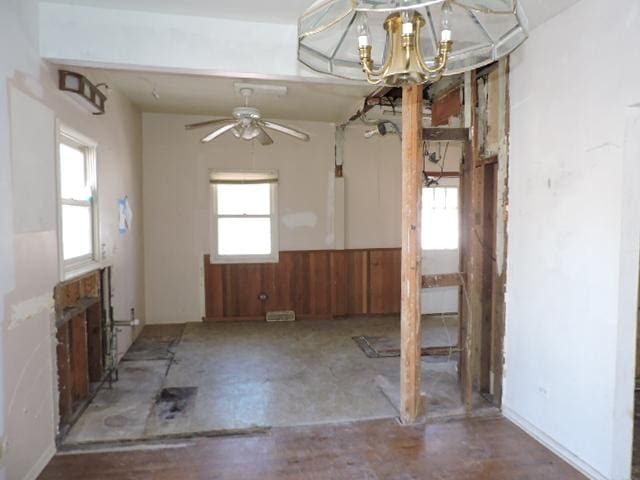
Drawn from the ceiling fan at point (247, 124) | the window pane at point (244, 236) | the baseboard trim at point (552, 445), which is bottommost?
the baseboard trim at point (552, 445)

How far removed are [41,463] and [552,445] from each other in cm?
304

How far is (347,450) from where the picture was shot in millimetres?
2625

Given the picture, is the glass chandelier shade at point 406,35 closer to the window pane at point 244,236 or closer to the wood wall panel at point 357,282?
the window pane at point 244,236

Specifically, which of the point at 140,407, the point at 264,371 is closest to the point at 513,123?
the point at 264,371

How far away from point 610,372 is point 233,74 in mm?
2863

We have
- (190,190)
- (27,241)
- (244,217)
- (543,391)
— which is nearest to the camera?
(27,241)

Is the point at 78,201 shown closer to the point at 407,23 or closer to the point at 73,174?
the point at 73,174

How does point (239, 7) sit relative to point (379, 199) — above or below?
above

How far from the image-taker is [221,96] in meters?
4.66

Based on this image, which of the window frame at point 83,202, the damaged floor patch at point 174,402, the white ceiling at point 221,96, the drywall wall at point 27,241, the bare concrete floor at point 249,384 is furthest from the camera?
the white ceiling at point 221,96

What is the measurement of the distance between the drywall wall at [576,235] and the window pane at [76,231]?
335 centimetres

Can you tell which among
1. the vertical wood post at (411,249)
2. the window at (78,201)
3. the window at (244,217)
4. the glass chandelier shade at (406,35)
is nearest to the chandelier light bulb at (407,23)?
the glass chandelier shade at (406,35)

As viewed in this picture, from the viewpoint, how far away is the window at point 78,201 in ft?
10.6

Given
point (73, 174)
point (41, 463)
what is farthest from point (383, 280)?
point (41, 463)
